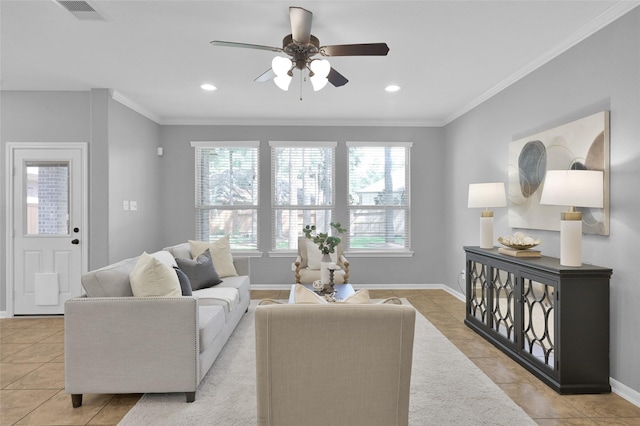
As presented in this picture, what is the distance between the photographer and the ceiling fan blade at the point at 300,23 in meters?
2.33

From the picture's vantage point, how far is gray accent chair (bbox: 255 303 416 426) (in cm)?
150

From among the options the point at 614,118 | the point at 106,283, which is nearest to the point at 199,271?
the point at 106,283

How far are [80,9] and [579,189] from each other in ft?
12.3

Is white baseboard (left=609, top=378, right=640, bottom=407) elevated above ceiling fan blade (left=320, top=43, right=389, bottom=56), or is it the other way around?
ceiling fan blade (left=320, top=43, right=389, bottom=56)

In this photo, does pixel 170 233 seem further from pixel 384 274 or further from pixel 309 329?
pixel 309 329

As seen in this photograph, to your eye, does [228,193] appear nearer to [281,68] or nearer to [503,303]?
[281,68]

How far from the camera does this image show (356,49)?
8.11ft

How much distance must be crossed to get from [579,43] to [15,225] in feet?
20.1

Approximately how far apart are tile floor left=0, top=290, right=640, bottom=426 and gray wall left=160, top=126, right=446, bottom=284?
6.74 feet

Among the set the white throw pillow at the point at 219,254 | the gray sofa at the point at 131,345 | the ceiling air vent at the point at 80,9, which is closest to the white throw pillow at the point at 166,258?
A: the white throw pillow at the point at 219,254

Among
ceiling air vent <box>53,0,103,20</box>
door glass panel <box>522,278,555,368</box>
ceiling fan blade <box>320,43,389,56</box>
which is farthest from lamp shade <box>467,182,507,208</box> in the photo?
ceiling air vent <box>53,0,103,20</box>

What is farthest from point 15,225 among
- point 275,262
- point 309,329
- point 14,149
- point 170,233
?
point 309,329

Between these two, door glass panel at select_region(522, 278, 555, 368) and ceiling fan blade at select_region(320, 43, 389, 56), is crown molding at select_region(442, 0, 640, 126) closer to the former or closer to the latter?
ceiling fan blade at select_region(320, 43, 389, 56)

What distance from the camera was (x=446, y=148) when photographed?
585 centimetres
